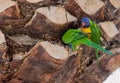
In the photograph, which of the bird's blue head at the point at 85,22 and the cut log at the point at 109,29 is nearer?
the bird's blue head at the point at 85,22

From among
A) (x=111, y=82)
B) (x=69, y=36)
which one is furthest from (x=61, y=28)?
(x=111, y=82)

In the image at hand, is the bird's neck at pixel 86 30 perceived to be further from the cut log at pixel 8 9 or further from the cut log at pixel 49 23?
the cut log at pixel 8 9

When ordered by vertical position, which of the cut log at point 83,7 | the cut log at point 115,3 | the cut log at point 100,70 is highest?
the cut log at point 83,7

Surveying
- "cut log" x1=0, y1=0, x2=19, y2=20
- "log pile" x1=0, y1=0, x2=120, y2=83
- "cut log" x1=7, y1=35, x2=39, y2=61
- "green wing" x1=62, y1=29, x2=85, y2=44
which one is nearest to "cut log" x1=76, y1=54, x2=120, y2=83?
"log pile" x1=0, y1=0, x2=120, y2=83

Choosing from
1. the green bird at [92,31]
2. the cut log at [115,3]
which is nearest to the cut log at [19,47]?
the green bird at [92,31]

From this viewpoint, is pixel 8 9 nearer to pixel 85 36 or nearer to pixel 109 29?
pixel 85 36

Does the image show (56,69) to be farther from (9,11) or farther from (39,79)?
(9,11)
